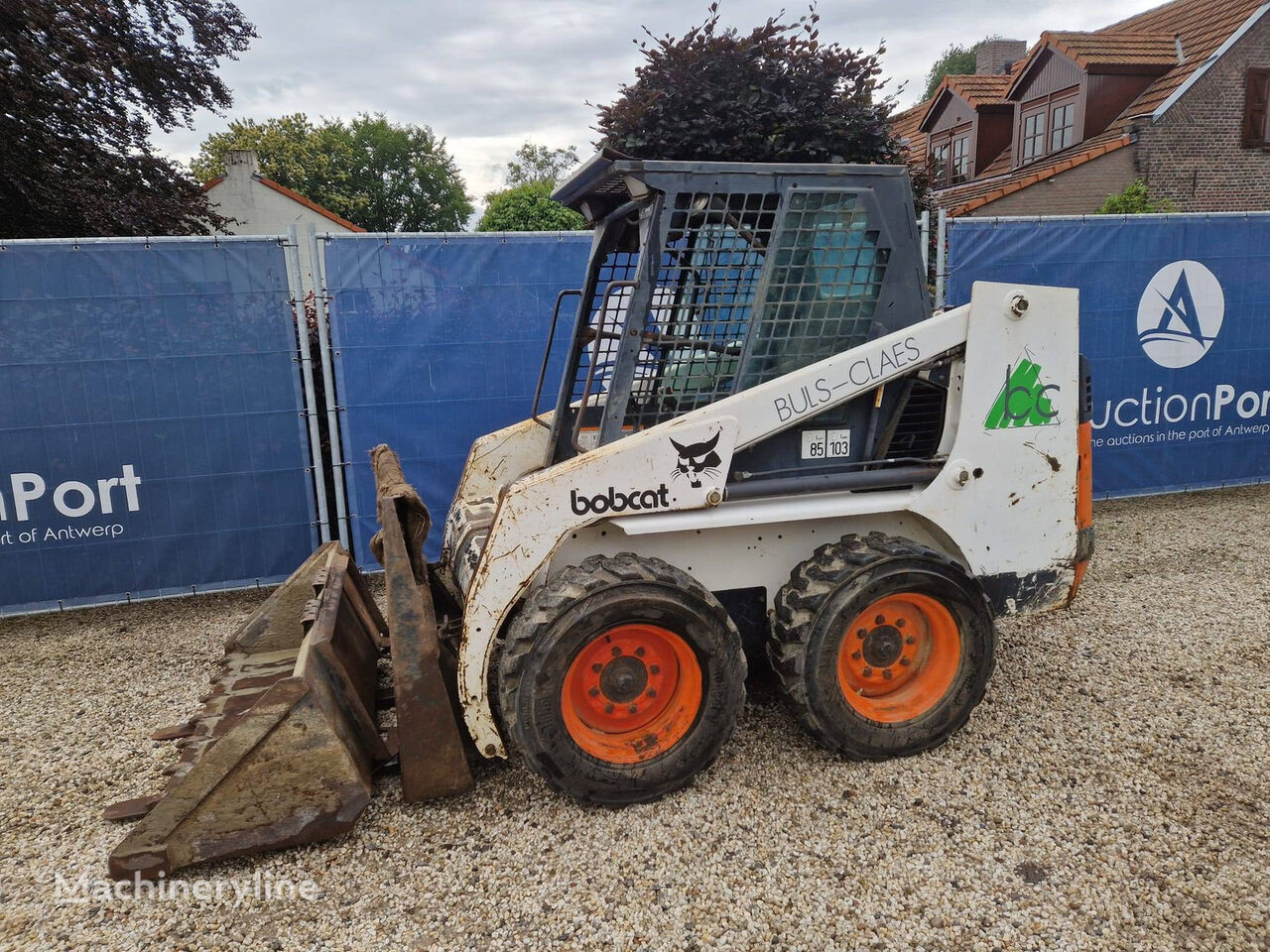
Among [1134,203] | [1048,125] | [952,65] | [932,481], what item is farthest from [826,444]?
[952,65]

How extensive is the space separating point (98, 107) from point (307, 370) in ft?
24.5

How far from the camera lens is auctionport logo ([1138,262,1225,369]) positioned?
22.3 feet

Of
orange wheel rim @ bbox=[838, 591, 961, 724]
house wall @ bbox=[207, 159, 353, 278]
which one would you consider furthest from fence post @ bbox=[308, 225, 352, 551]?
house wall @ bbox=[207, 159, 353, 278]

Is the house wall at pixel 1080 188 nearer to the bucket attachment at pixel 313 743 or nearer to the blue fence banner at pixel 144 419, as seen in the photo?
the blue fence banner at pixel 144 419

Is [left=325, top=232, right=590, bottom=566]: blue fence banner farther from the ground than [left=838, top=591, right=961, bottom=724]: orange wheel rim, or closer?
farther from the ground

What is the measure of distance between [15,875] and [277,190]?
29.5 metres

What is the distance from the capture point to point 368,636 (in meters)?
3.89

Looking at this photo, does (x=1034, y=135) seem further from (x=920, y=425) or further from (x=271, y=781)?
(x=271, y=781)

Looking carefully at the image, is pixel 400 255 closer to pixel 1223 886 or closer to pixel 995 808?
pixel 995 808

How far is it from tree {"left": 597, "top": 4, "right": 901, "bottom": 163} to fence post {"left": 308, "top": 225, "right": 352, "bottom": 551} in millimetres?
2452

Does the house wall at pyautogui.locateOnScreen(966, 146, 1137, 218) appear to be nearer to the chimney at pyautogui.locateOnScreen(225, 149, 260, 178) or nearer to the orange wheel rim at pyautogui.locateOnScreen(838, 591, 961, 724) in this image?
the orange wheel rim at pyautogui.locateOnScreen(838, 591, 961, 724)

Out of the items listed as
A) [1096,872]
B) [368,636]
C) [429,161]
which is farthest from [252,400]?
[429,161]

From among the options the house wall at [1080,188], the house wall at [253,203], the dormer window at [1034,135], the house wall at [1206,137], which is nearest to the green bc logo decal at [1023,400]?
the house wall at [1080,188]

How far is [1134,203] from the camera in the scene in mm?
14203
